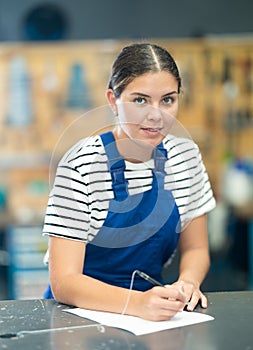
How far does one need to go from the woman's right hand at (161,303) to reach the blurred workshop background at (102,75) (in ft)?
9.42

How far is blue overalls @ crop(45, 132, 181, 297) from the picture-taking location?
1752 millimetres

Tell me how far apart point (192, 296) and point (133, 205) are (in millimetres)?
268

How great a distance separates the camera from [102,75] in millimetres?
4484

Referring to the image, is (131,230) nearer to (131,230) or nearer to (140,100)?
(131,230)

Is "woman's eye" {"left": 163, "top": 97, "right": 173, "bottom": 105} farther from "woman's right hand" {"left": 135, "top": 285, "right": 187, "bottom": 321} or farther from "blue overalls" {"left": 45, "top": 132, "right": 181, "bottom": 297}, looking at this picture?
"woman's right hand" {"left": 135, "top": 285, "right": 187, "bottom": 321}

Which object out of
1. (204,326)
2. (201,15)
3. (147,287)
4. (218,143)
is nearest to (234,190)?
(218,143)

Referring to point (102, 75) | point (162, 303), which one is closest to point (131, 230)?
point (162, 303)

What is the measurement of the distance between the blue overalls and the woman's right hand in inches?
9.2

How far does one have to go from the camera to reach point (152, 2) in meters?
4.54

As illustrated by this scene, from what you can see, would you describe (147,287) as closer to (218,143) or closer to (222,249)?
(222,249)

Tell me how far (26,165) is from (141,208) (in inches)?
110

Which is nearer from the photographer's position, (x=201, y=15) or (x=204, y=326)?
(x=204, y=326)

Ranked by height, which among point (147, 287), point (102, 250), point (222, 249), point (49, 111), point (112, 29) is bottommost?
point (222, 249)

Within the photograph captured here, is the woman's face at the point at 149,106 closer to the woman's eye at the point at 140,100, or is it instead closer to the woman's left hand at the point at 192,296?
the woman's eye at the point at 140,100
